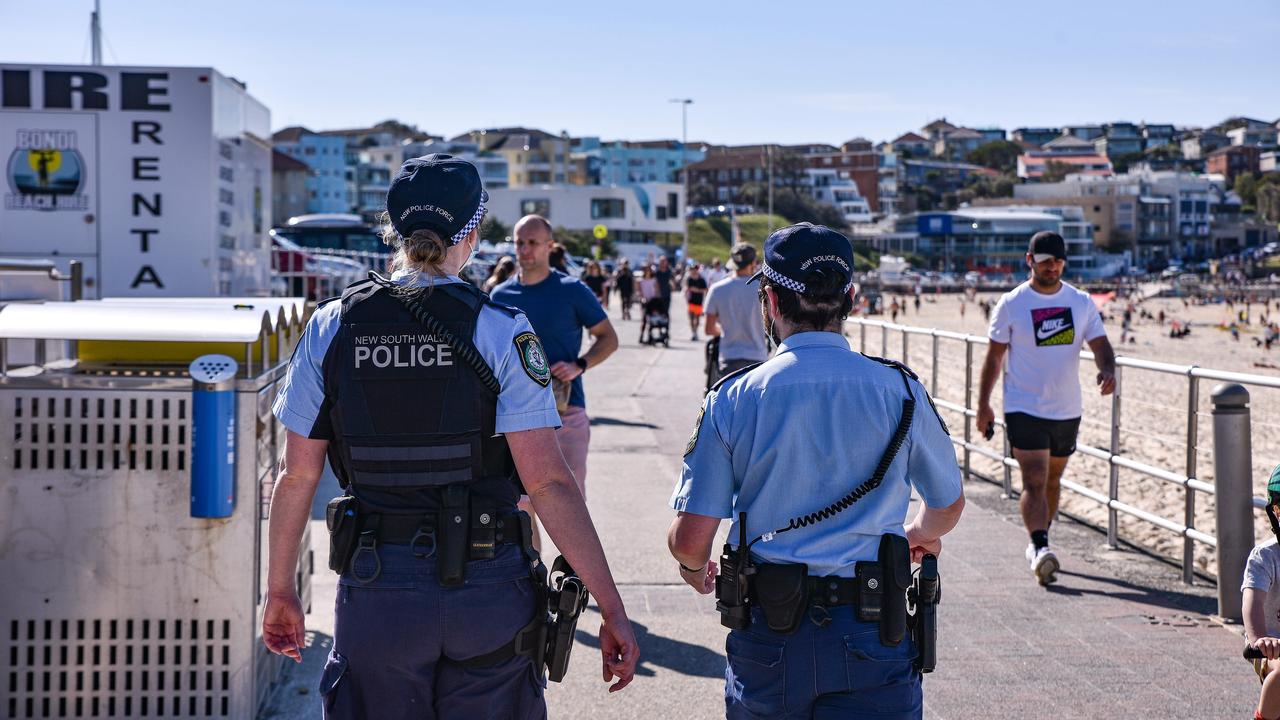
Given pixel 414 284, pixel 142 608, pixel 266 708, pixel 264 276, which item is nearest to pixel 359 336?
pixel 414 284

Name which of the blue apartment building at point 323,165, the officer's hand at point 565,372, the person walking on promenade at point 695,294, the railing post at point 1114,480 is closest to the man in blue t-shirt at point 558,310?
the officer's hand at point 565,372

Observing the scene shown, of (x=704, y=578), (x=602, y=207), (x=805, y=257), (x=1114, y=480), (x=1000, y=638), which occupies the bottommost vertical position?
(x=1000, y=638)

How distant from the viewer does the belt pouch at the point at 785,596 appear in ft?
10.0

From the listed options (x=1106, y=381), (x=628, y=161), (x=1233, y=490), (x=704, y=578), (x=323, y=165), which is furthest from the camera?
(x=628, y=161)

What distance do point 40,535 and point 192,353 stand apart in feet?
2.61

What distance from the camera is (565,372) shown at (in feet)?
21.6

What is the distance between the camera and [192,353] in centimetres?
484

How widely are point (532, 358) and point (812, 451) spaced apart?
0.67 m

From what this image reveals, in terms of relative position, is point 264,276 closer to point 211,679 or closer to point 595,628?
point 595,628

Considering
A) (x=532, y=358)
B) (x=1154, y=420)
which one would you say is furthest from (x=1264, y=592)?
(x=1154, y=420)

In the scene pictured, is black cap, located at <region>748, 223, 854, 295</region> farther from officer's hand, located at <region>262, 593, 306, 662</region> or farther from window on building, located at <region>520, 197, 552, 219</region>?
window on building, located at <region>520, 197, 552, 219</region>

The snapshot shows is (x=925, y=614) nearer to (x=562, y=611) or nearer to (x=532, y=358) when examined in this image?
(x=562, y=611)

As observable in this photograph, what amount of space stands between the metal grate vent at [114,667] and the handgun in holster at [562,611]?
1854 millimetres

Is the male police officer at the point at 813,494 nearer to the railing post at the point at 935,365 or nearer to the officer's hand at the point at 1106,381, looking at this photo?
the officer's hand at the point at 1106,381
